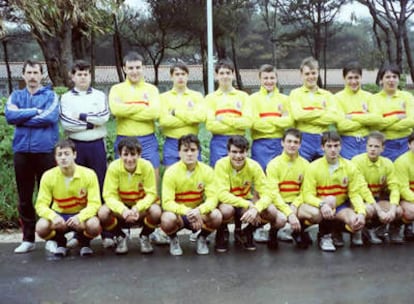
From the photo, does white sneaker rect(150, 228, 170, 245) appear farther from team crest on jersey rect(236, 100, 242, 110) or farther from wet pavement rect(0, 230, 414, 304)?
team crest on jersey rect(236, 100, 242, 110)

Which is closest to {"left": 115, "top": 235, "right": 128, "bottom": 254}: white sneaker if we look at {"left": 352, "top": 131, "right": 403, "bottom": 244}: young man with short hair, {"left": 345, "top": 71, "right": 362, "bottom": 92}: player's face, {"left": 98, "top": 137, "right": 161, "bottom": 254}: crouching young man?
{"left": 98, "top": 137, "right": 161, "bottom": 254}: crouching young man

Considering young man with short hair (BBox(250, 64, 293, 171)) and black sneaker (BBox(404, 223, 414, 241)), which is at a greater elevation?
young man with short hair (BBox(250, 64, 293, 171))

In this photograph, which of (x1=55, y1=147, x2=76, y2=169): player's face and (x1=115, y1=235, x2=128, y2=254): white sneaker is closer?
(x1=55, y1=147, x2=76, y2=169): player's face

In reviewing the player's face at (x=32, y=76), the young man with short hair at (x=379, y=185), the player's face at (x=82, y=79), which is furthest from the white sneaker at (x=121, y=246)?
the young man with short hair at (x=379, y=185)

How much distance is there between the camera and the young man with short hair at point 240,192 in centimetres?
529

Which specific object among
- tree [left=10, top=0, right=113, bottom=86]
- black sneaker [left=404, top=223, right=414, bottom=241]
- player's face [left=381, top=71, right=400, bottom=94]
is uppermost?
tree [left=10, top=0, right=113, bottom=86]

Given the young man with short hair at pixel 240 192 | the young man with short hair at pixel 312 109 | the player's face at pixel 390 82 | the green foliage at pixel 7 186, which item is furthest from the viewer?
the green foliage at pixel 7 186

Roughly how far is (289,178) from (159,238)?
5.04ft

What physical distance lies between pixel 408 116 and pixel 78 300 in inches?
167

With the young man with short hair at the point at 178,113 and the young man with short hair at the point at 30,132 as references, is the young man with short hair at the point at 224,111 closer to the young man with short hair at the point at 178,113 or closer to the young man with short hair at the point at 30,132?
the young man with short hair at the point at 178,113

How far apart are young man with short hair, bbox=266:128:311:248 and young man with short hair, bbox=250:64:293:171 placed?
0.49 metres

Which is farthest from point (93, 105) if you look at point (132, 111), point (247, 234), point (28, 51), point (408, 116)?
point (28, 51)

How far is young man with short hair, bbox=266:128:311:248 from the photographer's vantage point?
5445mm

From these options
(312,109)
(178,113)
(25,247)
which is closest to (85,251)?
(25,247)
